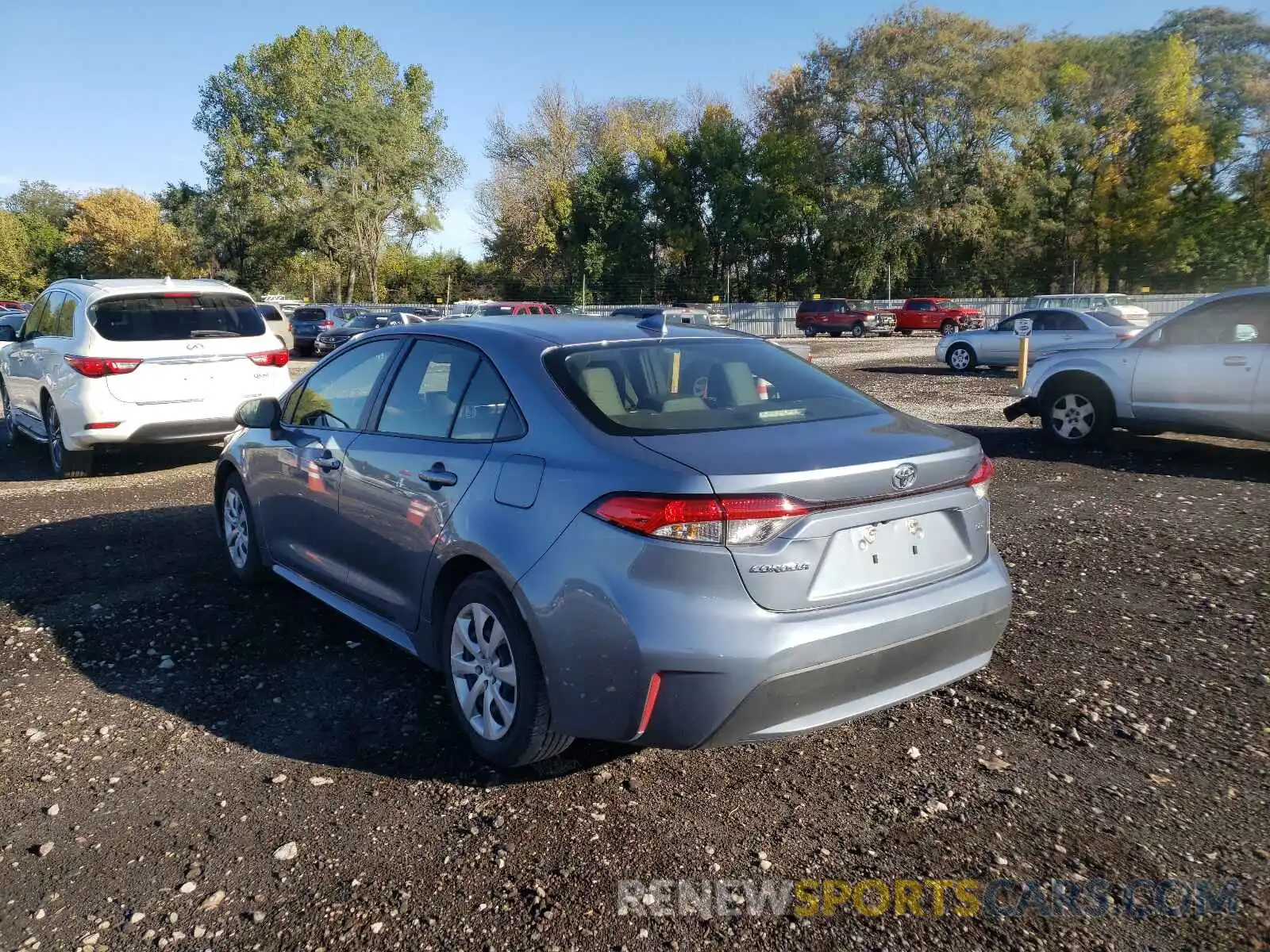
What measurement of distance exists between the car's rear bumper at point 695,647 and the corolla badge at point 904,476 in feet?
1.19

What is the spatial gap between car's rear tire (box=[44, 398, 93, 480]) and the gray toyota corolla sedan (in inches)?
242

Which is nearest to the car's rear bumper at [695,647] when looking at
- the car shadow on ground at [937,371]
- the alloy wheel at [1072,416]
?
the alloy wheel at [1072,416]

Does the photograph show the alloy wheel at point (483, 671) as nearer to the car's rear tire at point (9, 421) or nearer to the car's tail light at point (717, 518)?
the car's tail light at point (717, 518)

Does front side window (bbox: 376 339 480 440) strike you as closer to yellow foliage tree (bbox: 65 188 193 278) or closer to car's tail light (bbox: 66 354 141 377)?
car's tail light (bbox: 66 354 141 377)

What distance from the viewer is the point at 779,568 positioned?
2916mm

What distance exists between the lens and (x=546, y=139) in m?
55.6

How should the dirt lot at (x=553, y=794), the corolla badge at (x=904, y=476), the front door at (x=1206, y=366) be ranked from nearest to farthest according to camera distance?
the dirt lot at (x=553, y=794) → the corolla badge at (x=904, y=476) → the front door at (x=1206, y=366)

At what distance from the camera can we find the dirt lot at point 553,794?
8.77 ft

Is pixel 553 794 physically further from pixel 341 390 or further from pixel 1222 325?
pixel 1222 325

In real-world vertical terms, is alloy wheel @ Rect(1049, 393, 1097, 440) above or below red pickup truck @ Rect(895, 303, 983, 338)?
below

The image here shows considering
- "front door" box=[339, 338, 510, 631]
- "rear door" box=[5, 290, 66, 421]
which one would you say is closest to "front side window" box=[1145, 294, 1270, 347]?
"front door" box=[339, 338, 510, 631]

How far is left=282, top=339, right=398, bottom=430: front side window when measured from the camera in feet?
14.8

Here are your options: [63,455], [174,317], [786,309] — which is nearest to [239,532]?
[174,317]

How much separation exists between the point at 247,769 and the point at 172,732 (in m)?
0.53
